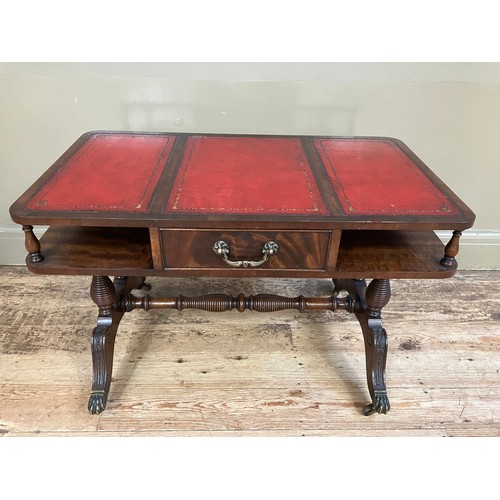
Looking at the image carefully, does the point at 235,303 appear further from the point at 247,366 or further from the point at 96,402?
the point at 96,402

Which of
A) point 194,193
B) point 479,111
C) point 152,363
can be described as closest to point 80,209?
point 194,193

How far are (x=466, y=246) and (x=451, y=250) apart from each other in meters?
1.10

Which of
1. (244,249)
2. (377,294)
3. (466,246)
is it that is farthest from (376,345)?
(466,246)

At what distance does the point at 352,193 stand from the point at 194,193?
443 mm

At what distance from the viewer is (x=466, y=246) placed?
7.05 feet

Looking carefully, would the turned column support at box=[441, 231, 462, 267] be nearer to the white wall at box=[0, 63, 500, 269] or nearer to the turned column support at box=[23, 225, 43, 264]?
the white wall at box=[0, 63, 500, 269]

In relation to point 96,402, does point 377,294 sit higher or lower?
higher

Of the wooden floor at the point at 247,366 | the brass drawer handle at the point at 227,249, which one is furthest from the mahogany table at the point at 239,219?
the wooden floor at the point at 247,366

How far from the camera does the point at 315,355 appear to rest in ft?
5.53

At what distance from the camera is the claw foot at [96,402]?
1.41m

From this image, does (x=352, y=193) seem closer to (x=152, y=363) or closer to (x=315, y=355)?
(x=315, y=355)

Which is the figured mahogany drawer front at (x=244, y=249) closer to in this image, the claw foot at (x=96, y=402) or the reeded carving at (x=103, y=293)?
the reeded carving at (x=103, y=293)

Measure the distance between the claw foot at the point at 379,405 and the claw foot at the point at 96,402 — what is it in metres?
0.86

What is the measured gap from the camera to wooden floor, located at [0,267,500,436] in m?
1.42
